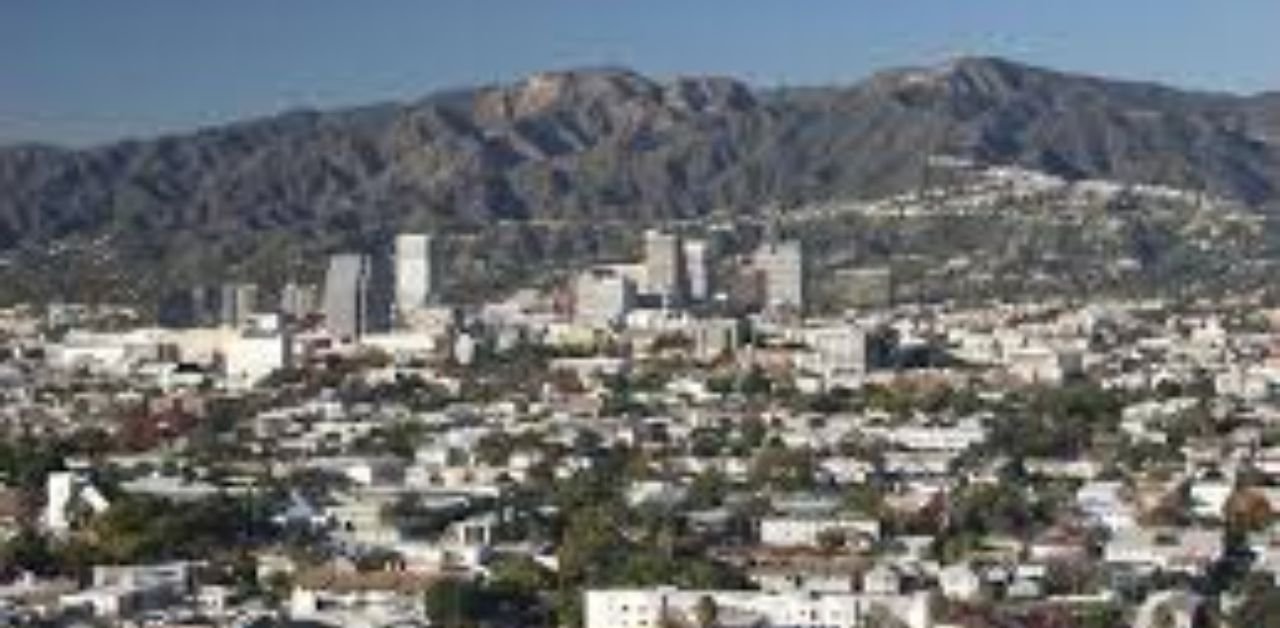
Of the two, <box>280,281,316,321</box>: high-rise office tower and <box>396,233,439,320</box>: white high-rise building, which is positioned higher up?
<box>396,233,439,320</box>: white high-rise building

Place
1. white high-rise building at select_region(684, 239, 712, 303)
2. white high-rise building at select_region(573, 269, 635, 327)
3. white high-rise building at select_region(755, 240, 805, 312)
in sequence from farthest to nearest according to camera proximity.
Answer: white high-rise building at select_region(684, 239, 712, 303) < white high-rise building at select_region(755, 240, 805, 312) < white high-rise building at select_region(573, 269, 635, 327)

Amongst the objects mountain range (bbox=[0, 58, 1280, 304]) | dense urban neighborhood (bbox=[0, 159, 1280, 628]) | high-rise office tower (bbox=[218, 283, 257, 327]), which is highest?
mountain range (bbox=[0, 58, 1280, 304])

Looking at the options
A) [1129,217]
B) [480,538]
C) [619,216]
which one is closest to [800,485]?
[480,538]

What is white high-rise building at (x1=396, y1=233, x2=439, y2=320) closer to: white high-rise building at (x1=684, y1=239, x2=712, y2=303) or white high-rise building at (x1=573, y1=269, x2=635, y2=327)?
white high-rise building at (x1=573, y1=269, x2=635, y2=327)

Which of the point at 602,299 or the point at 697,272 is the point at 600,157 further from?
the point at 602,299

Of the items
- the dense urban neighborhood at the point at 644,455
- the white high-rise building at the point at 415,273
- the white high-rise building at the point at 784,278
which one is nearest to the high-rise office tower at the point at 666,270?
the dense urban neighborhood at the point at 644,455

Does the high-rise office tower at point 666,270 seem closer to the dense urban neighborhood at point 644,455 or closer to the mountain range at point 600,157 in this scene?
the dense urban neighborhood at point 644,455

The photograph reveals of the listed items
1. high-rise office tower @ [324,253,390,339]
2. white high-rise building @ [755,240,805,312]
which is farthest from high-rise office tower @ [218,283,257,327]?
white high-rise building @ [755,240,805,312]
